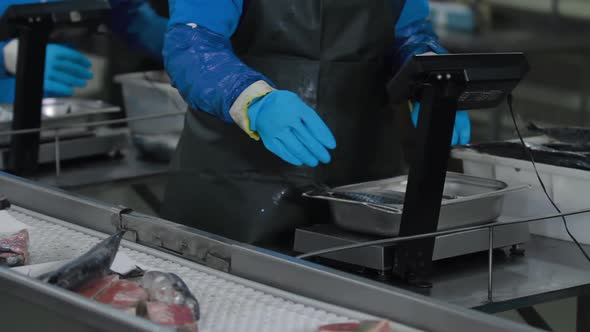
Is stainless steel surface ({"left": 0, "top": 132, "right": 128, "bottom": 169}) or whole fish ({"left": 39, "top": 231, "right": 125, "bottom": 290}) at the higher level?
whole fish ({"left": 39, "top": 231, "right": 125, "bottom": 290})

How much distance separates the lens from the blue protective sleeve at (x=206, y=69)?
1.59 meters

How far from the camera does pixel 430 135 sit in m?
1.40

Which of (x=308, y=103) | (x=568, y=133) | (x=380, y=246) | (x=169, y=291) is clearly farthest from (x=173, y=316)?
(x=568, y=133)

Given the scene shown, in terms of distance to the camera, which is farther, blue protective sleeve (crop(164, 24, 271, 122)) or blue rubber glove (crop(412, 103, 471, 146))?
blue rubber glove (crop(412, 103, 471, 146))

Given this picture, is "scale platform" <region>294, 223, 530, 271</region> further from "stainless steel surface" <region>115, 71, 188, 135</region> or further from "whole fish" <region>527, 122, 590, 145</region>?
"stainless steel surface" <region>115, 71, 188, 135</region>

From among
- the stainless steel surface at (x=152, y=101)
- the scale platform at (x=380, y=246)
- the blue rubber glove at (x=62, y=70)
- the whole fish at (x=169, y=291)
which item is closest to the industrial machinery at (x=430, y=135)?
the scale platform at (x=380, y=246)

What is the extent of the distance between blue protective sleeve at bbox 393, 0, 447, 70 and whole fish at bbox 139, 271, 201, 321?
2.88ft

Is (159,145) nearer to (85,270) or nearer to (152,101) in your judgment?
(152,101)

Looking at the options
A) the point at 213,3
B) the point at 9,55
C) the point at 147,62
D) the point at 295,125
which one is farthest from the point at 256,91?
the point at 147,62

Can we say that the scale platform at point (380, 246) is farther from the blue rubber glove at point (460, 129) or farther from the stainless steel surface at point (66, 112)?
the stainless steel surface at point (66, 112)

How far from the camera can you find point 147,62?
13.1 feet

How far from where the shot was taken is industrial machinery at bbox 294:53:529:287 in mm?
1376

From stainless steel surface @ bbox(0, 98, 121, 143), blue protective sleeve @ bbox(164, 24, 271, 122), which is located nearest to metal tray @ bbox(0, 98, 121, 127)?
stainless steel surface @ bbox(0, 98, 121, 143)

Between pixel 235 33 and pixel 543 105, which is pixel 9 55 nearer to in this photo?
pixel 235 33
